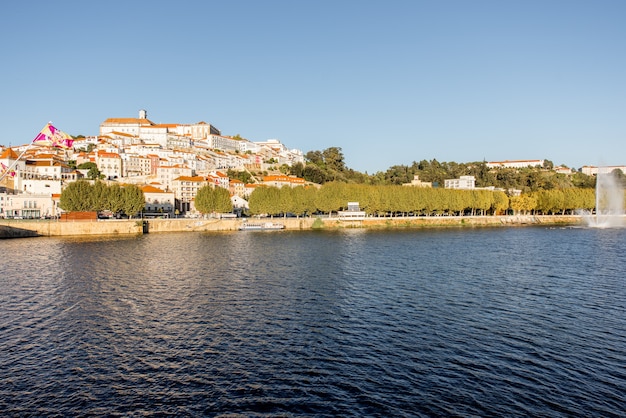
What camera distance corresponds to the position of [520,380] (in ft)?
59.5

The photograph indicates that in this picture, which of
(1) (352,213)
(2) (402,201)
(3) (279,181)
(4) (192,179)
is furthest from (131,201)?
(2) (402,201)

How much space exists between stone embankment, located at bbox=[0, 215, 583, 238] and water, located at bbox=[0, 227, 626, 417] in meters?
40.1

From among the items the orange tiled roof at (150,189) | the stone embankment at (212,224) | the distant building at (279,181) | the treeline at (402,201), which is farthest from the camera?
the distant building at (279,181)

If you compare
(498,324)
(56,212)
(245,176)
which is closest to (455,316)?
(498,324)

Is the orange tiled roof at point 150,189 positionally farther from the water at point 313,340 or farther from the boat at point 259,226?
the water at point 313,340

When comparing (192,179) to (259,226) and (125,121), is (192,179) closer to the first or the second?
(259,226)

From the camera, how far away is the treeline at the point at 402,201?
111562 mm

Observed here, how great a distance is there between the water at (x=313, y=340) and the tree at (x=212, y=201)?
58.2 m

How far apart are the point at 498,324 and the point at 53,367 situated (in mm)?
24487

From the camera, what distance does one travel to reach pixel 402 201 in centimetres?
11756

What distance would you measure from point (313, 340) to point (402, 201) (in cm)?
9829

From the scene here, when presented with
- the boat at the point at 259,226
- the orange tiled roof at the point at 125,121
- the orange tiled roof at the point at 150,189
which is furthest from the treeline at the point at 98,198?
the orange tiled roof at the point at 125,121

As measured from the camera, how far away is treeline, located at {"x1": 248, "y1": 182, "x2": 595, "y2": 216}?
11156 centimetres

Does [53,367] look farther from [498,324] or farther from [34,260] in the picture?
[34,260]
